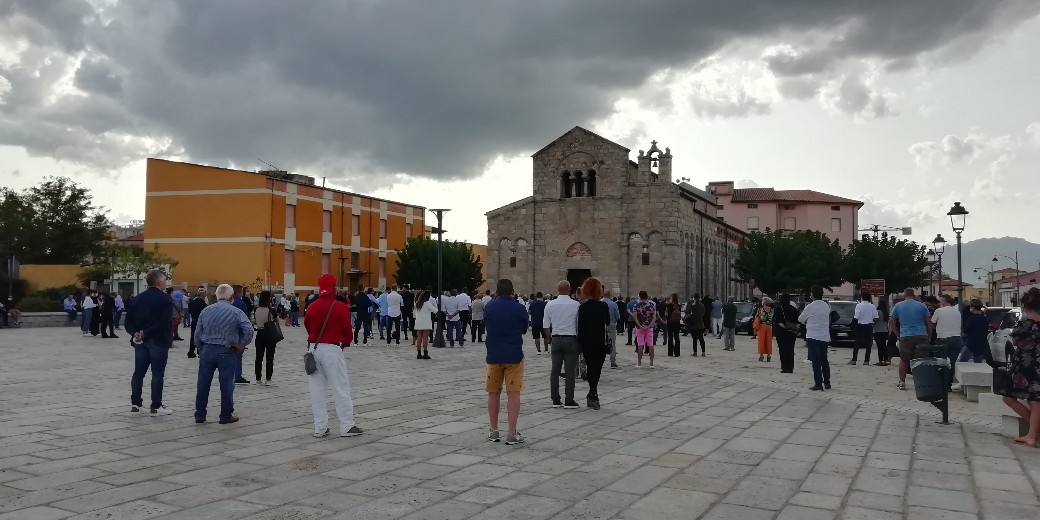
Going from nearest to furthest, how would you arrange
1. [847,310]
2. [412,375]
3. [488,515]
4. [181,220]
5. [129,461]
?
[488,515] < [129,461] < [412,375] < [847,310] < [181,220]

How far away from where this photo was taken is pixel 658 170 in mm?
41969

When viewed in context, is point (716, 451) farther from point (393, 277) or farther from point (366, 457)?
point (393, 277)

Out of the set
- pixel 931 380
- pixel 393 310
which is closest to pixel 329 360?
pixel 931 380

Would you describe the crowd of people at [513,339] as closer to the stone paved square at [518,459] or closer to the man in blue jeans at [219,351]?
the man in blue jeans at [219,351]

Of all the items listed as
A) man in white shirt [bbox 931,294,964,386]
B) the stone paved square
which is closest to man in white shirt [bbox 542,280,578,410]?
the stone paved square

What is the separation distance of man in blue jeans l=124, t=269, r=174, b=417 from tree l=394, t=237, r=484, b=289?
126ft

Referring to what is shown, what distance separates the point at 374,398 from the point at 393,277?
44949 mm

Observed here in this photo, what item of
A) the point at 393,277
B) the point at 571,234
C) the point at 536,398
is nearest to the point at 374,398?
the point at 536,398

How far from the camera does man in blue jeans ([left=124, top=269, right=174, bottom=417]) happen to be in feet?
28.7

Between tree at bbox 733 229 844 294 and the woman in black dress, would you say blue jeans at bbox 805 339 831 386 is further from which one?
tree at bbox 733 229 844 294

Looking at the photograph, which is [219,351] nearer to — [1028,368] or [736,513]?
[736,513]

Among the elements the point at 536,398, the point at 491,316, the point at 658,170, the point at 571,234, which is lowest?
the point at 536,398

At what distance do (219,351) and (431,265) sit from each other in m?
41.1

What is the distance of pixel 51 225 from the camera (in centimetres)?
4903
